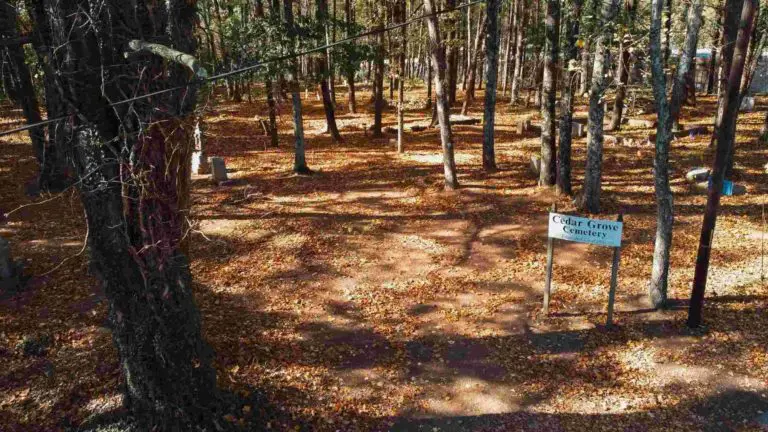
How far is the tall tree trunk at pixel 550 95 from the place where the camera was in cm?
1260

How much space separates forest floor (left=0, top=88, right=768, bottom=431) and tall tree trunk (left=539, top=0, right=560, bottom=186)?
68 cm

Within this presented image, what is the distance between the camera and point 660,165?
7707mm

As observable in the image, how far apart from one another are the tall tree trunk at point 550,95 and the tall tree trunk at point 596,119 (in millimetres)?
1703

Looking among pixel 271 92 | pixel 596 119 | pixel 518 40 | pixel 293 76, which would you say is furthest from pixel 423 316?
pixel 518 40

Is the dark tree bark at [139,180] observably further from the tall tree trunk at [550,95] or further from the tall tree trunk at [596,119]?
the tall tree trunk at [550,95]

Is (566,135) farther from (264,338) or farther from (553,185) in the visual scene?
(264,338)

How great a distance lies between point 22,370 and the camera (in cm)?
680

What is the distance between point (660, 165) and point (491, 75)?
7829 millimetres

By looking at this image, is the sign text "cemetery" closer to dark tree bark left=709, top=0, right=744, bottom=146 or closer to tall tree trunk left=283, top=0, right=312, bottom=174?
dark tree bark left=709, top=0, right=744, bottom=146

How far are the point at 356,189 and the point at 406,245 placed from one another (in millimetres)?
4294

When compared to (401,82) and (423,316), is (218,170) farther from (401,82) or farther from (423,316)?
(423,316)

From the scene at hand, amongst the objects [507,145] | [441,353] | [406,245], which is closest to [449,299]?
[441,353]

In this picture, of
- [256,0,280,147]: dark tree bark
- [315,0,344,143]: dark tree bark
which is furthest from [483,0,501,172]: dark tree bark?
[256,0,280,147]: dark tree bark

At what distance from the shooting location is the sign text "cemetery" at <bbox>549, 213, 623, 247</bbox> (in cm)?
748
